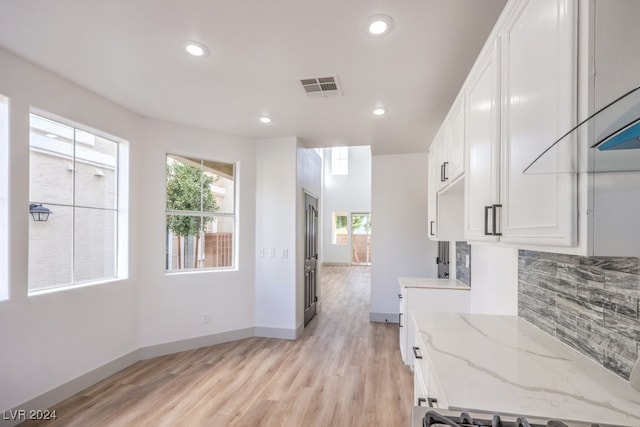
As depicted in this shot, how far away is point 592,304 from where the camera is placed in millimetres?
1184

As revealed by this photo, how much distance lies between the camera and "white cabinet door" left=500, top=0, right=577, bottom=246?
84 cm

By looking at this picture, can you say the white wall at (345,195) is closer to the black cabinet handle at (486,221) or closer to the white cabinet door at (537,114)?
the black cabinet handle at (486,221)

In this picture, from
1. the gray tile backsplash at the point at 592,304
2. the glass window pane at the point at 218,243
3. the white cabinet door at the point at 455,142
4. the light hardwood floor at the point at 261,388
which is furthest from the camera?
the glass window pane at the point at 218,243

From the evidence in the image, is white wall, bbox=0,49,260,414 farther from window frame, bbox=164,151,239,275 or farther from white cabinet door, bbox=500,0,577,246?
white cabinet door, bbox=500,0,577,246

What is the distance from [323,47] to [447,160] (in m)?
1.25

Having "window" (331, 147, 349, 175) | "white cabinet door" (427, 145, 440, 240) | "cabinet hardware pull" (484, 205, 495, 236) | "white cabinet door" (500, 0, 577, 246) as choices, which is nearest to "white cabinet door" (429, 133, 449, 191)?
"white cabinet door" (427, 145, 440, 240)

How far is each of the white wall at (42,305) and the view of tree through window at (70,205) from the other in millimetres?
124

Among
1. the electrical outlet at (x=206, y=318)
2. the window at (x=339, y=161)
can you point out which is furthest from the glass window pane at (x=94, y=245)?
the window at (x=339, y=161)

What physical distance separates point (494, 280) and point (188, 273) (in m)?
3.21

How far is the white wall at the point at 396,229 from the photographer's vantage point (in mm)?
4727

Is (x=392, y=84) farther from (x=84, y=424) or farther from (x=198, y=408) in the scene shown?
(x=84, y=424)

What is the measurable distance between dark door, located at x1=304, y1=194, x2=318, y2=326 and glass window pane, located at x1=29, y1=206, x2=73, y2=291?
2775 millimetres

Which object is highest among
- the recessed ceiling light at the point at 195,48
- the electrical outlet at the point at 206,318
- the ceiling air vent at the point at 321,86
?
the recessed ceiling light at the point at 195,48

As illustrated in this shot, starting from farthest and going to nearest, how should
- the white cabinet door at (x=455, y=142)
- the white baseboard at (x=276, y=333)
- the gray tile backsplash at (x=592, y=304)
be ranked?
A: the white baseboard at (x=276, y=333), the white cabinet door at (x=455, y=142), the gray tile backsplash at (x=592, y=304)
